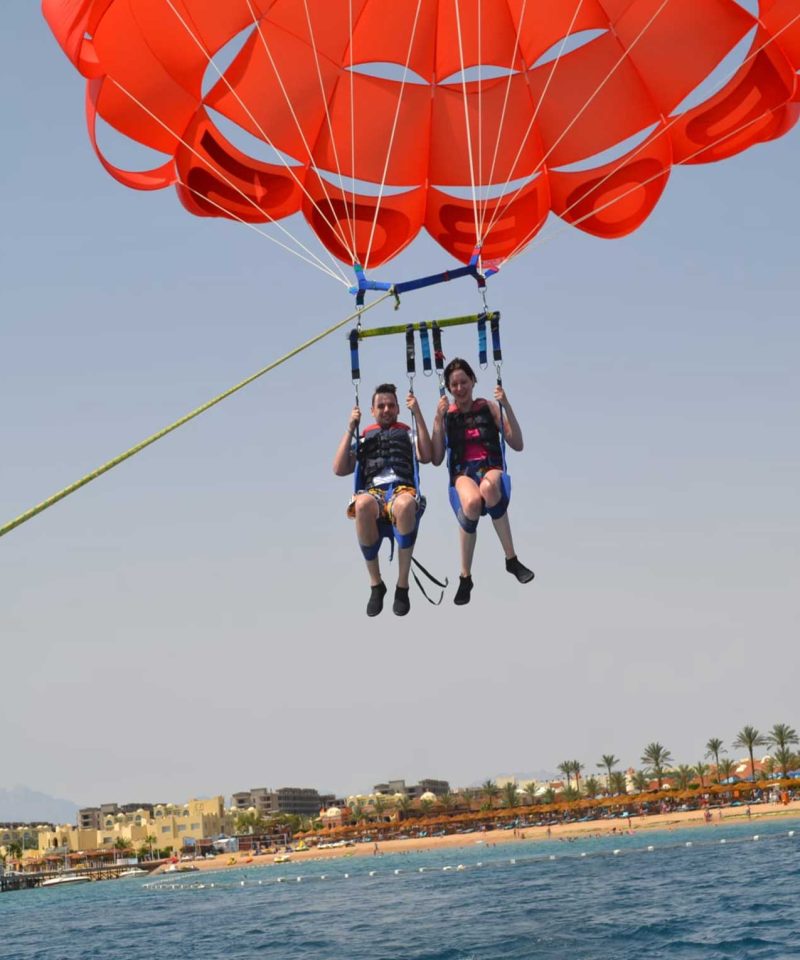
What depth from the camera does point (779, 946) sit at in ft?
50.6

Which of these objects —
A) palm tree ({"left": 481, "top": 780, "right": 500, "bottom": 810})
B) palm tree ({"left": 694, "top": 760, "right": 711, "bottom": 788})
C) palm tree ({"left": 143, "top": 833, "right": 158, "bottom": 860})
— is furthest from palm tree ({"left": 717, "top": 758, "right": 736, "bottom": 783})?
palm tree ({"left": 143, "top": 833, "right": 158, "bottom": 860})

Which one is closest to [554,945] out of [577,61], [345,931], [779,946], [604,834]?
[779,946]

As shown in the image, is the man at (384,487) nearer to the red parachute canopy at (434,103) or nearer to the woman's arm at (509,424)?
the woman's arm at (509,424)

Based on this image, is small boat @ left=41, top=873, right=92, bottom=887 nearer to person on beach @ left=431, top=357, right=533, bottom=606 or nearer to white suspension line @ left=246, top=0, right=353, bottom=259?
white suspension line @ left=246, top=0, right=353, bottom=259

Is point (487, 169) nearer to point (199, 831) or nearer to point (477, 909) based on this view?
point (477, 909)

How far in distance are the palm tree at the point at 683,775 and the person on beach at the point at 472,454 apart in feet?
303

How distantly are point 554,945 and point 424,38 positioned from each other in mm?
13324

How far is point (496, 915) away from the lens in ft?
81.0

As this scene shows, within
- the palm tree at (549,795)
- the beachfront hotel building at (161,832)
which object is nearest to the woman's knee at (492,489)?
the palm tree at (549,795)

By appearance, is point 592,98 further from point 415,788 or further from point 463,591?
point 415,788

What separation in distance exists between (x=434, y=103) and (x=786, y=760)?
82.2 m

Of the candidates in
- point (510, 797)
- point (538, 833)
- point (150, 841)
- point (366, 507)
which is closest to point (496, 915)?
point (366, 507)

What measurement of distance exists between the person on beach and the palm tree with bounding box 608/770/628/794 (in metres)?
97.9

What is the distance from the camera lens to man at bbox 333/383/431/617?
401 inches
